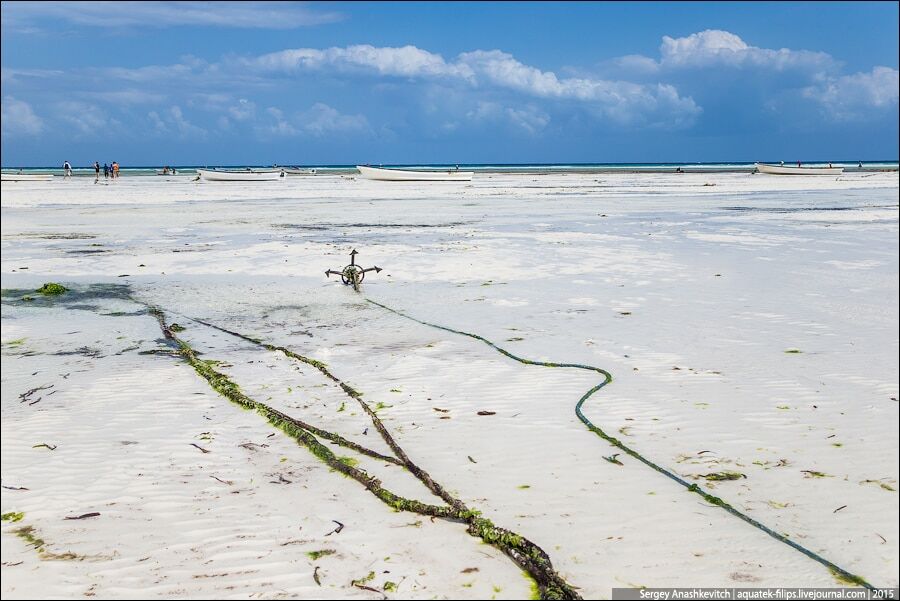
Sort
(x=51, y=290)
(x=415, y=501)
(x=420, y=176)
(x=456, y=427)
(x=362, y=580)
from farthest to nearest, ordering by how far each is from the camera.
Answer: (x=420, y=176), (x=51, y=290), (x=456, y=427), (x=415, y=501), (x=362, y=580)

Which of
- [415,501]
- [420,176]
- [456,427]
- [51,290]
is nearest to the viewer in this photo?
[415,501]

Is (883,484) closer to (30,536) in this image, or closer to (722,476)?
(722,476)

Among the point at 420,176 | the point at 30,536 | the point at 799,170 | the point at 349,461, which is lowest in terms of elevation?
the point at 30,536

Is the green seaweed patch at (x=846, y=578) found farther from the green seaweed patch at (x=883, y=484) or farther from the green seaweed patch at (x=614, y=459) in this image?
the green seaweed patch at (x=614, y=459)

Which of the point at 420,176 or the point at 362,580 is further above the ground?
the point at 420,176

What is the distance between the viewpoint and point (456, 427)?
589cm

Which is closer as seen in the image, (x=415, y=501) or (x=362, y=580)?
(x=362, y=580)

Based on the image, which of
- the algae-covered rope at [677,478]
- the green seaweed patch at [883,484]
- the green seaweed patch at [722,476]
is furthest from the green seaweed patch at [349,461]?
the green seaweed patch at [883,484]

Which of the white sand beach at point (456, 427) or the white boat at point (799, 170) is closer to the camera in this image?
the white sand beach at point (456, 427)

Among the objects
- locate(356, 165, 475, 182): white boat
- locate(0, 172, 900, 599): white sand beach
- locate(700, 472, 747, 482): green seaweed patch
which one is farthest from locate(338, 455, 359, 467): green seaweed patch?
locate(356, 165, 475, 182): white boat

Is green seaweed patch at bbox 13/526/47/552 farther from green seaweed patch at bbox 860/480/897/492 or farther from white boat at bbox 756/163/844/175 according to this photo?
white boat at bbox 756/163/844/175

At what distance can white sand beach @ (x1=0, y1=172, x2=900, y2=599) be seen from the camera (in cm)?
389

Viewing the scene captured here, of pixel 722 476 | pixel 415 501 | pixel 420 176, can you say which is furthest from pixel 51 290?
pixel 420 176

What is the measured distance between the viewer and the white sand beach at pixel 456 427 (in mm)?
3889
